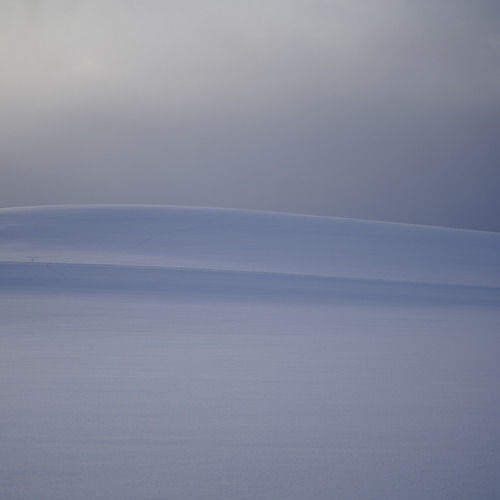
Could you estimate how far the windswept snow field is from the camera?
1605 millimetres

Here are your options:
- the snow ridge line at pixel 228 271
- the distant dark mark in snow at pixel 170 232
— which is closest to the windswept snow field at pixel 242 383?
the snow ridge line at pixel 228 271

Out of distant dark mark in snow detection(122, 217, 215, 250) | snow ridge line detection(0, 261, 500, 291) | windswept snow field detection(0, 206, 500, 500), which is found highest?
distant dark mark in snow detection(122, 217, 215, 250)

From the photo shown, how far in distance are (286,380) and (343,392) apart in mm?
305

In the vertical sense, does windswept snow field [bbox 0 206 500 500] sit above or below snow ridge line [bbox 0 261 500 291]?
below

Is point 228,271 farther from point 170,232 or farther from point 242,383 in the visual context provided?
point 242,383

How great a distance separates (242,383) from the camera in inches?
102

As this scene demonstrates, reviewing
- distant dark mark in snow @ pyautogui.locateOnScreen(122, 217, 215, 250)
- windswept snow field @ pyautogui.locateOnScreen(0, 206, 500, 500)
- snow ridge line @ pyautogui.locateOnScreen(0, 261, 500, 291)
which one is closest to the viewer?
windswept snow field @ pyautogui.locateOnScreen(0, 206, 500, 500)

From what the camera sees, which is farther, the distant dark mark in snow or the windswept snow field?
the distant dark mark in snow

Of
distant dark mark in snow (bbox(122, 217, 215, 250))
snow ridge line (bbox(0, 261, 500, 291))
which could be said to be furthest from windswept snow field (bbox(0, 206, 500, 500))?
distant dark mark in snow (bbox(122, 217, 215, 250))

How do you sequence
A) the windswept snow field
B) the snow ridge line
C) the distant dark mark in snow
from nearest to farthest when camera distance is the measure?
the windswept snow field
the snow ridge line
the distant dark mark in snow

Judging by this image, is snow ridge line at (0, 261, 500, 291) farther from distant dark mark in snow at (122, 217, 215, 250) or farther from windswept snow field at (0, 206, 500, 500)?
distant dark mark in snow at (122, 217, 215, 250)

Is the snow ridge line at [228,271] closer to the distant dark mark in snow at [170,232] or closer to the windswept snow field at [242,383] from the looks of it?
the windswept snow field at [242,383]

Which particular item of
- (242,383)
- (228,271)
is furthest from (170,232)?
(242,383)

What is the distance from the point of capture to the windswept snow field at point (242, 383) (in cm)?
160
